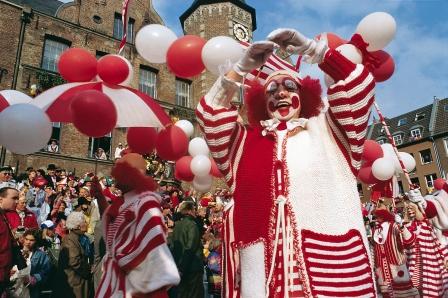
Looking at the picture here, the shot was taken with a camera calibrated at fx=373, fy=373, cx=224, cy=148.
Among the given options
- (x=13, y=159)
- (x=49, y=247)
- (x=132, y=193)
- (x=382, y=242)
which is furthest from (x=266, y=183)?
(x=13, y=159)

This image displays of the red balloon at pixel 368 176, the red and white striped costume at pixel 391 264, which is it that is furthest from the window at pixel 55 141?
the red balloon at pixel 368 176

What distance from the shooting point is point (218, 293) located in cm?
695

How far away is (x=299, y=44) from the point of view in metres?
2.23

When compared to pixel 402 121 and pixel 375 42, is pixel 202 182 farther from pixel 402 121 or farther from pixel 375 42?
pixel 402 121

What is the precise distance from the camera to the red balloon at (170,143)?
369 centimetres

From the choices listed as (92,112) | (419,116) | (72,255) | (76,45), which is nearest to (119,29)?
(76,45)

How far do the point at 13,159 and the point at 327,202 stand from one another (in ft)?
52.6

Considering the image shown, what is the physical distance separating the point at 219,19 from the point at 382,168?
23.3 meters

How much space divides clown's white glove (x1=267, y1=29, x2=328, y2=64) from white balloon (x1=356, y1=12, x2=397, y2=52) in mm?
809

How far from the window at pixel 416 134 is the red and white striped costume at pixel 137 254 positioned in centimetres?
3998

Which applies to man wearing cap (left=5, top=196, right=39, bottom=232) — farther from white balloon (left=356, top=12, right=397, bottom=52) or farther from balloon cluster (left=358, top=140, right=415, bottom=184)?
white balloon (left=356, top=12, right=397, bottom=52)

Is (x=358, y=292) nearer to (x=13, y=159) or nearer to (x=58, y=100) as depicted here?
(x=58, y=100)

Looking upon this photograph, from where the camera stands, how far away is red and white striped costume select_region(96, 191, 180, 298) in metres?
3.19

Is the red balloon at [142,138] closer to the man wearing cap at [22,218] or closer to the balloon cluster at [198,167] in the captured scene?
the balloon cluster at [198,167]
